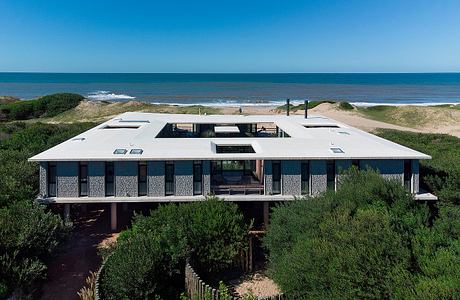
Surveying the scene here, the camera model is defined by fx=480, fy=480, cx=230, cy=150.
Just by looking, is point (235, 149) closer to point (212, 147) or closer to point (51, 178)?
point (212, 147)

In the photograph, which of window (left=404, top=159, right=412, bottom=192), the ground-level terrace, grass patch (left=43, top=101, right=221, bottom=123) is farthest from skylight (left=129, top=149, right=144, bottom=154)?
grass patch (left=43, top=101, right=221, bottom=123)

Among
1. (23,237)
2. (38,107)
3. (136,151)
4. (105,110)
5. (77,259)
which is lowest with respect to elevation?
(77,259)

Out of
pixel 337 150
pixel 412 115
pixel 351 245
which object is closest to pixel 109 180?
pixel 337 150

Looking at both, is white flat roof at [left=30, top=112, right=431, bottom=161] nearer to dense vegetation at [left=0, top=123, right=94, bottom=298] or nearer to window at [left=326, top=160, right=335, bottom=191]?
window at [left=326, top=160, right=335, bottom=191]

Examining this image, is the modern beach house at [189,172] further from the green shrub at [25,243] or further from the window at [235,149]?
the green shrub at [25,243]

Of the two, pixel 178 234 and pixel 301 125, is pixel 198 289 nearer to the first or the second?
pixel 178 234

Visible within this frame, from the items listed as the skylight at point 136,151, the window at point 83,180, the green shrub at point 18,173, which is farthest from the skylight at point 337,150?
the green shrub at point 18,173

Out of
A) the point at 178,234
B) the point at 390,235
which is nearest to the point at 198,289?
the point at 178,234
